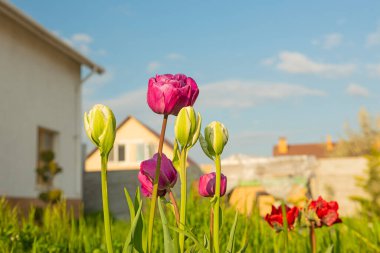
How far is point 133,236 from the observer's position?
5.38ft

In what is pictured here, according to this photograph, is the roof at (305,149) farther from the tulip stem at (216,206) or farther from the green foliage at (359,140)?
the tulip stem at (216,206)

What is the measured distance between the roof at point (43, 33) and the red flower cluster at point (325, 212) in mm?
11235

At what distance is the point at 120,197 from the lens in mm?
19031

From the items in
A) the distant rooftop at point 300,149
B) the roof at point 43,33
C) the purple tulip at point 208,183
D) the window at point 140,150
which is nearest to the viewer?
the purple tulip at point 208,183

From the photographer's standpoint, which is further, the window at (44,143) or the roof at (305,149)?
the roof at (305,149)

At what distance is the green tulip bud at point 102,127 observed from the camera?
5.18 feet

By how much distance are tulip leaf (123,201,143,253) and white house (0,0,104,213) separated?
11.3m

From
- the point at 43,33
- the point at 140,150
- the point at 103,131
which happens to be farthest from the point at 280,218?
the point at 140,150

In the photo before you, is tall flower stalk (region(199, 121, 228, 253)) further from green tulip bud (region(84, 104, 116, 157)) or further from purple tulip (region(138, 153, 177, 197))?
green tulip bud (region(84, 104, 116, 157))

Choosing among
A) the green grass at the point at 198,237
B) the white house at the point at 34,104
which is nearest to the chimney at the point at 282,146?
the white house at the point at 34,104

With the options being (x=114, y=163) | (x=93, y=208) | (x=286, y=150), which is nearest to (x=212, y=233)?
(x=93, y=208)

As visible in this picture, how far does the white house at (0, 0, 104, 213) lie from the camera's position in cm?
1255

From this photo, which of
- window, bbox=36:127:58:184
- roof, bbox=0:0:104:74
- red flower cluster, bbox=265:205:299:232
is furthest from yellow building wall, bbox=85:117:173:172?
red flower cluster, bbox=265:205:299:232

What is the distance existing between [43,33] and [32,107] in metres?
2.06
